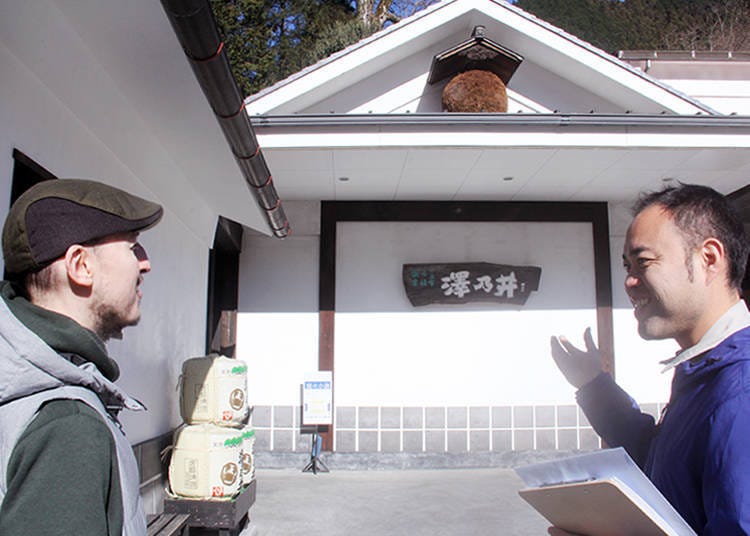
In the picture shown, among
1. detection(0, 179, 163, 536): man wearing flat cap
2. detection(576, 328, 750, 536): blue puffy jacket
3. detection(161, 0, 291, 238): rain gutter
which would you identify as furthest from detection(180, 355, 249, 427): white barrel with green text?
detection(576, 328, 750, 536): blue puffy jacket

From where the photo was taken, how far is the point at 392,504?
6.41 meters

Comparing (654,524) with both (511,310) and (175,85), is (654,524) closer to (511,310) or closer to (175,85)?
(175,85)

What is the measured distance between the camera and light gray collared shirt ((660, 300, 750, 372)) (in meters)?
1.47

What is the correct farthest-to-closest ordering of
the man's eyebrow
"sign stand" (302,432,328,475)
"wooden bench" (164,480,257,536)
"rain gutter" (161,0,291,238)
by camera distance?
1. "sign stand" (302,432,328,475)
2. "wooden bench" (164,480,257,536)
3. "rain gutter" (161,0,291,238)
4. the man's eyebrow

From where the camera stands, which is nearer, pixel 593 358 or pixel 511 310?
pixel 593 358

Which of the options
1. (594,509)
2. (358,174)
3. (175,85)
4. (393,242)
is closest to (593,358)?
(594,509)

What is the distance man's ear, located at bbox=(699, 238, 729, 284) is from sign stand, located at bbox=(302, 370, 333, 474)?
6591 mm

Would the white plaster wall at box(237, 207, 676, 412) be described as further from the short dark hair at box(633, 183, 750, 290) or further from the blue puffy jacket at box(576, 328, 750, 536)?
the short dark hair at box(633, 183, 750, 290)

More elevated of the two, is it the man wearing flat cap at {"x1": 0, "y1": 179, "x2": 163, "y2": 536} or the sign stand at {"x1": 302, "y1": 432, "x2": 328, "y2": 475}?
the man wearing flat cap at {"x1": 0, "y1": 179, "x2": 163, "y2": 536}

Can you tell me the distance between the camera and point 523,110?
795 centimetres

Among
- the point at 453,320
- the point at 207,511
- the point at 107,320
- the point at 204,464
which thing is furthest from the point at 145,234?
the point at 453,320

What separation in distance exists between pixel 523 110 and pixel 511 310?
266 centimetres

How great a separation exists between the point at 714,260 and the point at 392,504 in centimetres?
552

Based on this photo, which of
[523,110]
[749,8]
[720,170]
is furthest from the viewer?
[749,8]
